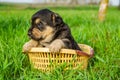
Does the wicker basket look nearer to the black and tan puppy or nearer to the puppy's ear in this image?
the black and tan puppy

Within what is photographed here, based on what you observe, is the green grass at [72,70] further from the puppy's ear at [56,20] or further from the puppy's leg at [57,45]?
the puppy's ear at [56,20]

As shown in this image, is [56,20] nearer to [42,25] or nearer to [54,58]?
[42,25]

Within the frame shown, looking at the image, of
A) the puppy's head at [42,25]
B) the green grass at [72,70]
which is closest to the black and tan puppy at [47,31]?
the puppy's head at [42,25]

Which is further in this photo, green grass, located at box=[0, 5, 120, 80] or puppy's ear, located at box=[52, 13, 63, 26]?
puppy's ear, located at box=[52, 13, 63, 26]

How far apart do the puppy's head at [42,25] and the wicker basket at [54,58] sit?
0.16m

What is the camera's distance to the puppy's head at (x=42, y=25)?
4227 mm

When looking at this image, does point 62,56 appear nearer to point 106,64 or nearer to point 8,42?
point 106,64

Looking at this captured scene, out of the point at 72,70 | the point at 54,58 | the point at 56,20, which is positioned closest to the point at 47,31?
the point at 56,20

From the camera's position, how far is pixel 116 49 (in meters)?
5.12

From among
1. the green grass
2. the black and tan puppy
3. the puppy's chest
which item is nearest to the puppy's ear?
the black and tan puppy

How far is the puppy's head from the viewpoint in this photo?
4.23m

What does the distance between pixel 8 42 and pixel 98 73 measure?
152 cm

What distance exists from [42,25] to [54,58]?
1.24 ft

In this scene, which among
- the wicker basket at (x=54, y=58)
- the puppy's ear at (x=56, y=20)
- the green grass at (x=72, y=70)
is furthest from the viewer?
the puppy's ear at (x=56, y=20)
